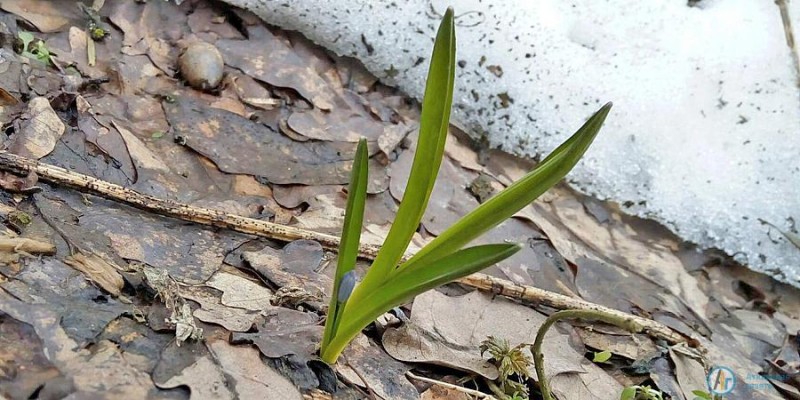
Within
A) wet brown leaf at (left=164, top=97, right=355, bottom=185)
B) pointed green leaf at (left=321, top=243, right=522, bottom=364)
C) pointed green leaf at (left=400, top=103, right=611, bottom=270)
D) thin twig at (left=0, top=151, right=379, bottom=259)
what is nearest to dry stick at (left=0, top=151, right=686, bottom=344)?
thin twig at (left=0, top=151, right=379, bottom=259)

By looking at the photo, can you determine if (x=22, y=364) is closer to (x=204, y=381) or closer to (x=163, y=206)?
(x=204, y=381)

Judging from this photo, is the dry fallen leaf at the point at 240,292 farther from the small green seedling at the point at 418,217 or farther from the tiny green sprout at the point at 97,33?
the tiny green sprout at the point at 97,33

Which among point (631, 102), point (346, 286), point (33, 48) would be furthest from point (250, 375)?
point (631, 102)

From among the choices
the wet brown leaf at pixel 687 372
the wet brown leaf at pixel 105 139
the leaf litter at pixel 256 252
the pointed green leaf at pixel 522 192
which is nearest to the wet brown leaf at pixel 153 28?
the leaf litter at pixel 256 252

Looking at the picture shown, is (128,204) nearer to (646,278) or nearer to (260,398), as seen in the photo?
(260,398)

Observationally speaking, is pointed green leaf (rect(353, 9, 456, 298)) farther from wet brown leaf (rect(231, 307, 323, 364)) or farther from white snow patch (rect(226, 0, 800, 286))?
white snow patch (rect(226, 0, 800, 286))
